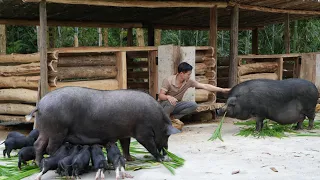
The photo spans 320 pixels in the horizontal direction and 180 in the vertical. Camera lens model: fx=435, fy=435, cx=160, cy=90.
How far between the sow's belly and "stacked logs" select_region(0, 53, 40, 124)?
122 inches

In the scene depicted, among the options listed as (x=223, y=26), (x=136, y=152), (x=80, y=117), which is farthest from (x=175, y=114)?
(x=223, y=26)

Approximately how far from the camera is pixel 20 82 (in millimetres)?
8828

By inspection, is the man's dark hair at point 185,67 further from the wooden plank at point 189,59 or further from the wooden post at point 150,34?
the wooden post at point 150,34

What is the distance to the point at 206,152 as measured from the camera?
672cm

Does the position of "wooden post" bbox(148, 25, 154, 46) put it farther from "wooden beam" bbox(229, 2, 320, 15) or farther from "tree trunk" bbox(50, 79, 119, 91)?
"tree trunk" bbox(50, 79, 119, 91)

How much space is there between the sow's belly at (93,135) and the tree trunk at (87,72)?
309 cm

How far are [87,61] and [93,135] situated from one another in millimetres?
3590

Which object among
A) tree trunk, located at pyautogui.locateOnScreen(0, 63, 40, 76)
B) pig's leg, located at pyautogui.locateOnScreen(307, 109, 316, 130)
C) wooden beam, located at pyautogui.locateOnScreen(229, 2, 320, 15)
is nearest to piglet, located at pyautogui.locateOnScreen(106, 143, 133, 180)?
tree trunk, located at pyautogui.locateOnScreen(0, 63, 40, 76)

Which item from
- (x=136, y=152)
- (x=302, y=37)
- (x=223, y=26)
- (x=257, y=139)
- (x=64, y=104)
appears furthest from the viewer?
(x=302, y=37)

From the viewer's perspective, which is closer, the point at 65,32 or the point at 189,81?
the point at 189,81

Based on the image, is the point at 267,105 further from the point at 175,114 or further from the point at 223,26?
the point at 223,26

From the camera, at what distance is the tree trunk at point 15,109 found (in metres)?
8.83

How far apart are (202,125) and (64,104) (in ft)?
15.7

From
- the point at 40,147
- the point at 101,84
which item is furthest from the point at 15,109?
the point at 40,147
